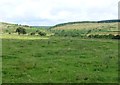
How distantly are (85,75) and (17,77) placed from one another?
4712 millimetres

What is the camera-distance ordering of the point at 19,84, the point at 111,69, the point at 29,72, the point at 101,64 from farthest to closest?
the point at 101,64, the point at 111,69, the point at 29,72, the point at 19,84

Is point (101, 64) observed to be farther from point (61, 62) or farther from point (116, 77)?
point (116, 77)

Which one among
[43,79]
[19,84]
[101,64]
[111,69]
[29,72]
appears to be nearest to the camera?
[19,84]

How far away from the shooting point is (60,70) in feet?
83.7

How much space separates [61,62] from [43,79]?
827 cm

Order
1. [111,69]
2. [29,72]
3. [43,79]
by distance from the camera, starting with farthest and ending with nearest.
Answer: [111,69]
[29,72]
[43,79]

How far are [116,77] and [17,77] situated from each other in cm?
686

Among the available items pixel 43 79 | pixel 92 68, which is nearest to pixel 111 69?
pixel 92 68

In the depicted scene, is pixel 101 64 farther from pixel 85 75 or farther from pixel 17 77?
pixel 17 77

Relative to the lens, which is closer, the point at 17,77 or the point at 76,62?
the point at 17,77

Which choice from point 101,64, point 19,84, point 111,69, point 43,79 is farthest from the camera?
point 101,64

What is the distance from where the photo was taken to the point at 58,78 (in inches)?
877

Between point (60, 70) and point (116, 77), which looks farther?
point (60, 70)

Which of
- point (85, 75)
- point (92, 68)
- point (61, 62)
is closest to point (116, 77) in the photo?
point (85, 75)
